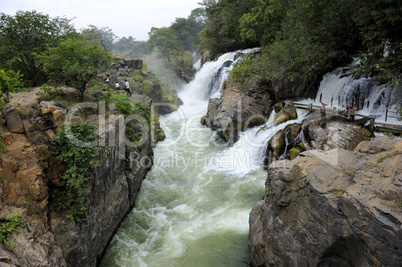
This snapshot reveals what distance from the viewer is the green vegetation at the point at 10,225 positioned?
4695 millimetres

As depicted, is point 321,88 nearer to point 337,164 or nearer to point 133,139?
point 337,164

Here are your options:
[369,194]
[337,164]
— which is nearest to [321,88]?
[337,164]

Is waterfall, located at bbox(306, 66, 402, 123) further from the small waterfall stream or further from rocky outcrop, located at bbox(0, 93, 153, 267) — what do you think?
rocky outcrop, located at bbox(0, 93, 153, 267)

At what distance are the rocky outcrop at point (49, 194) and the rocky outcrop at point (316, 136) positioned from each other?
825 centimetres

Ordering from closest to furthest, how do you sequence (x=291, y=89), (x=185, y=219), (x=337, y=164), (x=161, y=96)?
(x=337, y=164)
(x=185, y=219)
(x=291, y=89)
(x=161, y=96)

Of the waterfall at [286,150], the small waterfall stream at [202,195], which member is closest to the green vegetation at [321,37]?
the small waterfall stream at [202,195]

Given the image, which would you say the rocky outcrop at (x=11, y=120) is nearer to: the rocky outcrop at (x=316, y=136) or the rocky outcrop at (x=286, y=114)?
the rocky outcrop at (x=316, y=136)

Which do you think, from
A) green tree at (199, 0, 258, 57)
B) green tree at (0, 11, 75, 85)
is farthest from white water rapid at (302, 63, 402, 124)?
green tree at (0, 11, 75, 85)

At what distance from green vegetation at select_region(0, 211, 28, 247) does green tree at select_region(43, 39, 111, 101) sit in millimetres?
6316

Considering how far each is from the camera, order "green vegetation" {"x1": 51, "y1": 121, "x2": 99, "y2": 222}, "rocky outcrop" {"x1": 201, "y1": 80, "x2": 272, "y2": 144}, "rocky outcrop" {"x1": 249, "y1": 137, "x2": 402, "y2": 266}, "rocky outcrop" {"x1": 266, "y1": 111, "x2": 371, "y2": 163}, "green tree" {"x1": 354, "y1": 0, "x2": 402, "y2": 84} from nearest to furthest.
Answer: "rocky outcrop" {"x1": 249, "y1": 137, "x2": 402, "y2": 266} → "green vegetation" {"x1": 51, "y1": 121, "x2": 99, "y2": 222} → "green tree" {"x1": 354, "y1": 0, "x2": 402, "y2": 84} → "rocky outcrop" {"x1": 266, "y1": 111, "x2": 371, "y2": 163} → "rocky outcrop" {"x1": 201, "y1": 80, "x2": 272, "y2": 144}

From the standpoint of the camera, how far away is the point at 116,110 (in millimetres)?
9969

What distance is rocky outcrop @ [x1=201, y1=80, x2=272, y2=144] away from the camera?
16.2 metres

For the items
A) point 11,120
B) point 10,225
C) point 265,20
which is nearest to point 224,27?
point 265,20

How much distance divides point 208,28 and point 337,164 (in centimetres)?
2738
